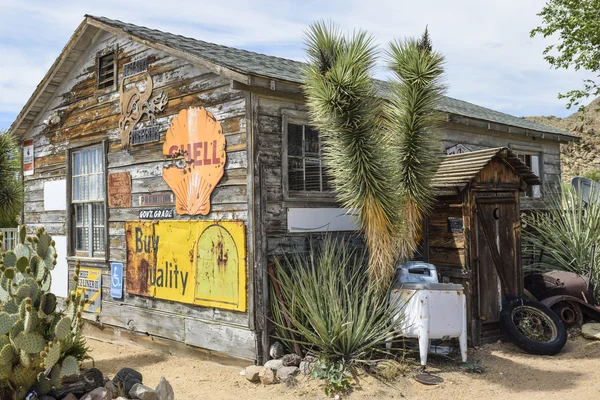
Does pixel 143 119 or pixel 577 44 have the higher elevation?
pixel 577 44

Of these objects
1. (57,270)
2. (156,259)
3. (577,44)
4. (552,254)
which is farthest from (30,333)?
(577,44)

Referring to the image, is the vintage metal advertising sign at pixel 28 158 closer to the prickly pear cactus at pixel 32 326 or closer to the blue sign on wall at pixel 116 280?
the blue sign on wall at pixel 116 280

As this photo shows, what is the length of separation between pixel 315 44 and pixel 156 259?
4005mm

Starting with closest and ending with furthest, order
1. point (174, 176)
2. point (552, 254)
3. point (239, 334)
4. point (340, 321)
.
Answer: point (340, 321)
point (239, 334)
point (174, 176)
point (552, 254)

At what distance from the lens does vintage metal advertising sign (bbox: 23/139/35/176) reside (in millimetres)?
11320

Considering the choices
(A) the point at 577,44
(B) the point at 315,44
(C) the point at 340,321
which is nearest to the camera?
(C) the point at 340,321

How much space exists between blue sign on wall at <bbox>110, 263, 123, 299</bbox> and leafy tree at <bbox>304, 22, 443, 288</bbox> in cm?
425

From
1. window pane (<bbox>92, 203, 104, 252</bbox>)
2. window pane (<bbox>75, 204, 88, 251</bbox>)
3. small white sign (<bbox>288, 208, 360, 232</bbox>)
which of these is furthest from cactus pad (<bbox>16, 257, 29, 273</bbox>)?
window pane (<bbox>75, 204, 88, 251</bbox>)

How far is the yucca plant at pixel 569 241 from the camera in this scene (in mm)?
9766

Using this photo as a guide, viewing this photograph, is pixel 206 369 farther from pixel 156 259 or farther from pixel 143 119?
pixel 143 119

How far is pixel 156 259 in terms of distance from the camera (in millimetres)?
8414

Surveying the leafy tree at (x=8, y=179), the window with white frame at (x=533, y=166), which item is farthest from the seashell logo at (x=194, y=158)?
the leafy tree at (x=8, y=179)

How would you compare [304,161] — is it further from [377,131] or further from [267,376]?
[267,376]

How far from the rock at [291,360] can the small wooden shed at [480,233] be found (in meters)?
2.38
